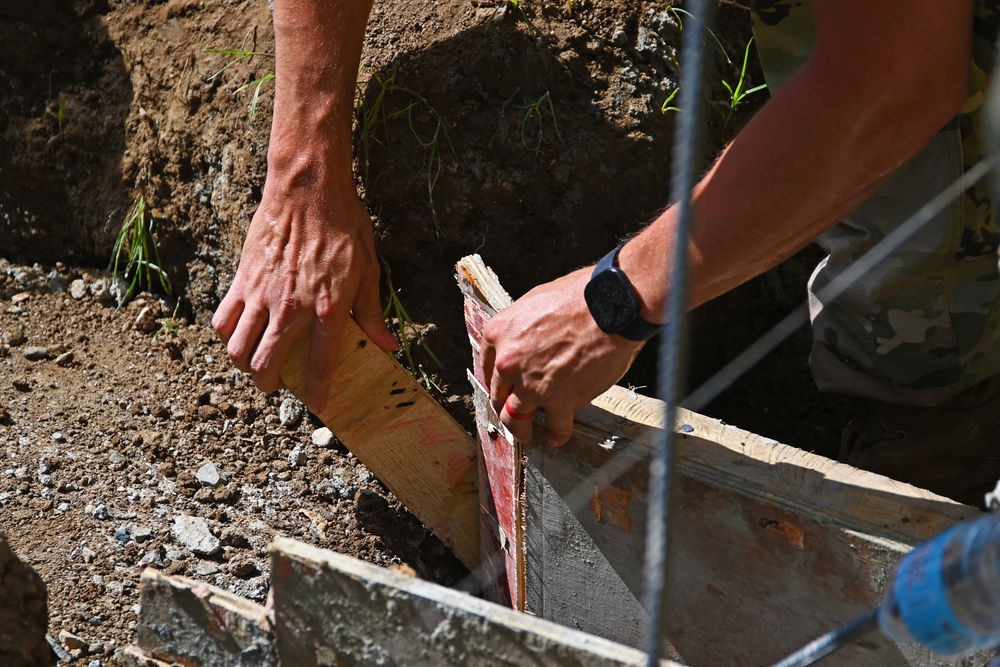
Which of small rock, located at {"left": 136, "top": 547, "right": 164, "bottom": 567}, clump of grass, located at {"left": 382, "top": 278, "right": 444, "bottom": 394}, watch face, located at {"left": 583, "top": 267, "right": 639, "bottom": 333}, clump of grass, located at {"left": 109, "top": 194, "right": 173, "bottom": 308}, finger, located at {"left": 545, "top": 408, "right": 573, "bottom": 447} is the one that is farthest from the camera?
clump of grass, located at {"left": 109, "top": 194, "right": 173, "bottom": 308}

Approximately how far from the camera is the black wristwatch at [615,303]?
1.52 m

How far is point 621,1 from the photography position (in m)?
2.46

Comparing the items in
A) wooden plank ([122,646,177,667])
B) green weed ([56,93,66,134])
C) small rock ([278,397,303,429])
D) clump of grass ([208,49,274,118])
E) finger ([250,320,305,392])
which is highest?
green weed ([56,93,66,134])

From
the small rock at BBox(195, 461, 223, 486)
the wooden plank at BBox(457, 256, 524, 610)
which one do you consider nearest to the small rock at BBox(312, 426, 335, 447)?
the small rock at BBox(195, 461, 223, 486)

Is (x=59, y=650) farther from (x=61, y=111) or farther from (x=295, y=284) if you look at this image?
(x=61, y=111)

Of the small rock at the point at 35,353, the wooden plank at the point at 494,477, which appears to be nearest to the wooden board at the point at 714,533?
the wooden plank at the point at 494,477

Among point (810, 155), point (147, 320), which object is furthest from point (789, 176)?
point (147, 320)

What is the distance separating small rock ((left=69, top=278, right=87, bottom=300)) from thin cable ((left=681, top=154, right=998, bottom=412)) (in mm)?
1833

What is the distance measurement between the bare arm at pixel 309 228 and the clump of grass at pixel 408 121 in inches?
8.8

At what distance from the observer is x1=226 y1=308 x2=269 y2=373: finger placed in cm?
185

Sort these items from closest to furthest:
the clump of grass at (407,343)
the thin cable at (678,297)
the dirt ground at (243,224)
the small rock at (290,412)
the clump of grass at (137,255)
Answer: the thin cable at (678,297), the dirt ground at (243,224), the clump of grass at (407,343), the small rock at (290,412), the clump of grass at (137,255)

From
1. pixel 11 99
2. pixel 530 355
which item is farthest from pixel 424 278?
pixel 11 99

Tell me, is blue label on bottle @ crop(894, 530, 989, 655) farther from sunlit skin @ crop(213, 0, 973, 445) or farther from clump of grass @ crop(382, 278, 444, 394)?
clump of grass @ crop(382, 278, 444, 394)

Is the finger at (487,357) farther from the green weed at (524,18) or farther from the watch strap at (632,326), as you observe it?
the green weed at (524,18)
